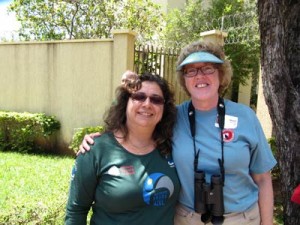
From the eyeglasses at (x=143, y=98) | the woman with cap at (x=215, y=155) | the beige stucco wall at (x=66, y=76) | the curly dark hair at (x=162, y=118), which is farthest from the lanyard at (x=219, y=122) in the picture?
the beige stucco wall at (x=66, y=76)

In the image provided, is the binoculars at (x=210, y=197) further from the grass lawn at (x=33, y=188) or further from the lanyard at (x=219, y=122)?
the grass lawn at (x=33, y=188)

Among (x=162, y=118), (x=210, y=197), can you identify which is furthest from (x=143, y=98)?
(x=210, y=197)

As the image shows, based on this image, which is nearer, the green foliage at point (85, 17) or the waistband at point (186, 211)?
the waistband at point (186, 211)

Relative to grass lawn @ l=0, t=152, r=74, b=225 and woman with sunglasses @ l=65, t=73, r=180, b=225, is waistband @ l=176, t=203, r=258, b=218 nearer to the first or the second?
woman with sunglasses @ l=65, t=73, r=180, b=225

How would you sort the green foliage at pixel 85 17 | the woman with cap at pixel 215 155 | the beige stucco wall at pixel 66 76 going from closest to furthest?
1. the woman with cap at pixel 215 155
2. the beige stucco wall at pixel 66 76
3. the green foliage at pixel 85 17

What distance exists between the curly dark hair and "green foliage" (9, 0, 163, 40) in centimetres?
1149

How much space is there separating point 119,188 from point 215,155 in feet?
1.94

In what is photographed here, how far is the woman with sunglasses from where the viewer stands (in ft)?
6.49

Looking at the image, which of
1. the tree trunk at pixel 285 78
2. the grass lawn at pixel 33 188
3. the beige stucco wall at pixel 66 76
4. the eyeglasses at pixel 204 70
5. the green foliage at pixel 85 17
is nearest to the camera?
the eyeglasses at pixel 204 70

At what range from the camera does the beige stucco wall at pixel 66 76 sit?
794 cm

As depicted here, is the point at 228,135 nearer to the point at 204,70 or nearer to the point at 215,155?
the point at 215,155

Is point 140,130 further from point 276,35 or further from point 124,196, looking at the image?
point 276,35

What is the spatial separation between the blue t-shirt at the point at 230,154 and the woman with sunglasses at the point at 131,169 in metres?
0.08

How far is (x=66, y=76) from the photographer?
8750 mm
